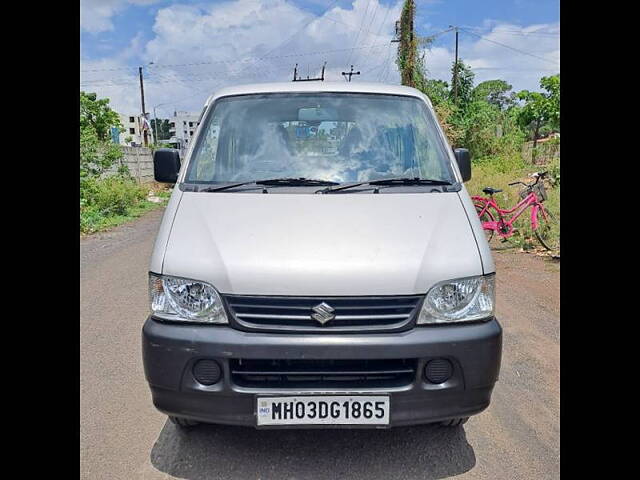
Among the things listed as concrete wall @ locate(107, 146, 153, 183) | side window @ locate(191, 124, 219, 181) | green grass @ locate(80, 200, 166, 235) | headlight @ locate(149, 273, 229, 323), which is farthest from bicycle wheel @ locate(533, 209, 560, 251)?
concrete wall @ locate(107, 146, 153, 183)

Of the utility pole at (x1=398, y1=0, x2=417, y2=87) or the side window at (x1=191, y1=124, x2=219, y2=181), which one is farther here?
the utility pole at (x1=398, y1=0, x2=417, y2=87)

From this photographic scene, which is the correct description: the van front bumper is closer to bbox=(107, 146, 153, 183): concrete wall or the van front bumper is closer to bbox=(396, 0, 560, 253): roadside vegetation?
bbox=(396, 0, 560, 253): roadside vegetation

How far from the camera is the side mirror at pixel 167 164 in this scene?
3764mm

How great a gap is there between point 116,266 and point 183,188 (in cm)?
502

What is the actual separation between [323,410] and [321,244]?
2.52 ft

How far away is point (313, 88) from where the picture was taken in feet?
12.7

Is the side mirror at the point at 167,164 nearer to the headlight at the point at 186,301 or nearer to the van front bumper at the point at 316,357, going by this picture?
the headlight at the point at 186,301

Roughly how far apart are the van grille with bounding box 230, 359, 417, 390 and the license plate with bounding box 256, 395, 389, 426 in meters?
0.06

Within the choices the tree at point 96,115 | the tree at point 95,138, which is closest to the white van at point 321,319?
the tree at point 95,138

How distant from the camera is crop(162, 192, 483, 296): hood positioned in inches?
99.5

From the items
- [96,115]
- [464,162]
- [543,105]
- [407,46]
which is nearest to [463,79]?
[543,105]

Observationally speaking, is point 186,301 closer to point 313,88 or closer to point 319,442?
point 319,442

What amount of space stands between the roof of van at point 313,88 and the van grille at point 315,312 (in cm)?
185
